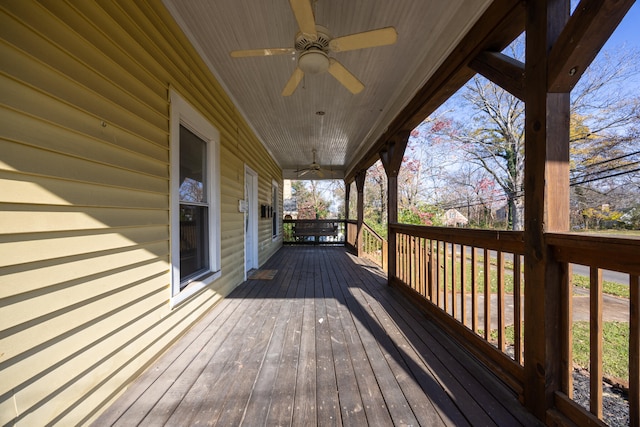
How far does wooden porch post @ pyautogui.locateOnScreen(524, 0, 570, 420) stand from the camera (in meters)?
1.33

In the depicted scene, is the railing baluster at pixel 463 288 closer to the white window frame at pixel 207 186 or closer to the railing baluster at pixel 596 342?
the railing baluster at pixel 596 342

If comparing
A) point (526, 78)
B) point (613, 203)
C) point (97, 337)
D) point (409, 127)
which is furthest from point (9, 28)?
point (613, 203)

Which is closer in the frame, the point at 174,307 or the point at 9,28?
the point at 9,28

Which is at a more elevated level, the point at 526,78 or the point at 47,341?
the point at 526,78

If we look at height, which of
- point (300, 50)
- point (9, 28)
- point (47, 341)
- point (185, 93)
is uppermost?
point (300, 50)

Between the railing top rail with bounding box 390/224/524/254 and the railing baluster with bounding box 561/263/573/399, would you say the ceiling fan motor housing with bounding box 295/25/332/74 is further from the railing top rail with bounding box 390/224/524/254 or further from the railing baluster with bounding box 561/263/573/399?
the railing baluster with bounding box 561/263/573/399

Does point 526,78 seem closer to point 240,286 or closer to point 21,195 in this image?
point 21,195

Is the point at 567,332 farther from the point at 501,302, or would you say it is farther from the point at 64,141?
the point at 64,141

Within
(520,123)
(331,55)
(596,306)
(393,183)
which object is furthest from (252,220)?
(520,123)

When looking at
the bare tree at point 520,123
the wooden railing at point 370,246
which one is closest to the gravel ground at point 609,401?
the wooden railing at point 370,246

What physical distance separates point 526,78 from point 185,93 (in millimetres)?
2562

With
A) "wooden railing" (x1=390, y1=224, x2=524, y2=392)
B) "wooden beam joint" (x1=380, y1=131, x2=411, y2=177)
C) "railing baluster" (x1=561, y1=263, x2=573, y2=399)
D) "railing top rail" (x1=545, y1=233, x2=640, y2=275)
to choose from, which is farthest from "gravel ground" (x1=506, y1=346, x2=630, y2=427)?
"wooden beam joint" (x1=380, y1=131, x2=411, y2=177)

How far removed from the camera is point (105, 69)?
1469 mm

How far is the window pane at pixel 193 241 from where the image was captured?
2.40 meters
